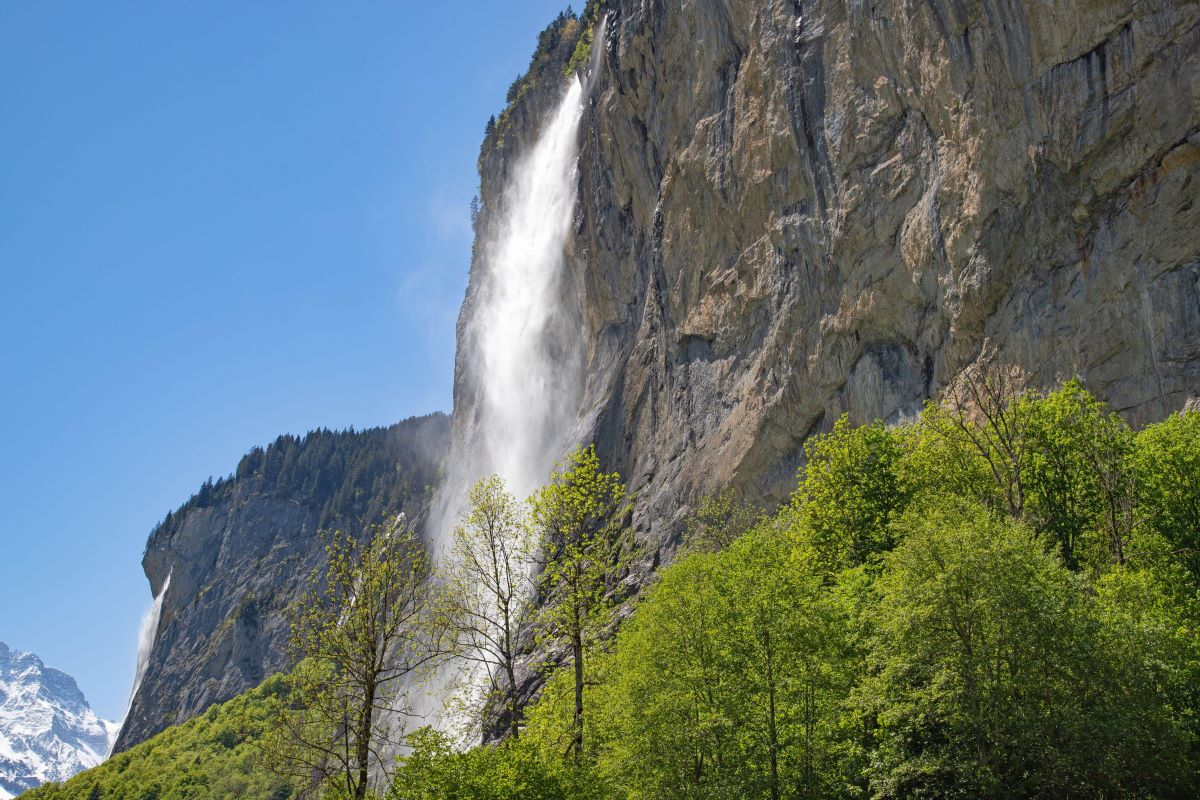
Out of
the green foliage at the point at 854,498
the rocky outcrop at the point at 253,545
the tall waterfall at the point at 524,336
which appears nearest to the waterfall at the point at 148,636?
the rocky outcrop at the point at 253,545

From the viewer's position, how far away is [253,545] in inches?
6540

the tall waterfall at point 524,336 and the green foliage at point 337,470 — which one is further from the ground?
the green foliage at point 337,470

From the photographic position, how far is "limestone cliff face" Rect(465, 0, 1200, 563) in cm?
3525

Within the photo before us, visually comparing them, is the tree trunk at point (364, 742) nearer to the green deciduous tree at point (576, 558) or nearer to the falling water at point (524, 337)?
the green deciduous tree at point (576, 558)

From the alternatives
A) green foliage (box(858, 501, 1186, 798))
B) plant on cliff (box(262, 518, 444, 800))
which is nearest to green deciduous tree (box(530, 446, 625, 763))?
plant on cliff (box(262, 518, 444, 800))

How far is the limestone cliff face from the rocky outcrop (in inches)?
3486

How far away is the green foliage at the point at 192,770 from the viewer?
101 metres

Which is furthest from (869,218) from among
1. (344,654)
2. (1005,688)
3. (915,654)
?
(344,654)

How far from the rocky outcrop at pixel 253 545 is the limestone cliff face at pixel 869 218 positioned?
290 feet

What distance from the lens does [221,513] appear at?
17400 cm

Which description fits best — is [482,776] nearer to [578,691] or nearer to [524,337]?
[578,691]

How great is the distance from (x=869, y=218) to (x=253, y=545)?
466 feet

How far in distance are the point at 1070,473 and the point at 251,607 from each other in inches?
5465

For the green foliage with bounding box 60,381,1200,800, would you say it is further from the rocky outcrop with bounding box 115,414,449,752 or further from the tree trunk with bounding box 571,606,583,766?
the rocky outcrop with bounding box 115,414,449,752
